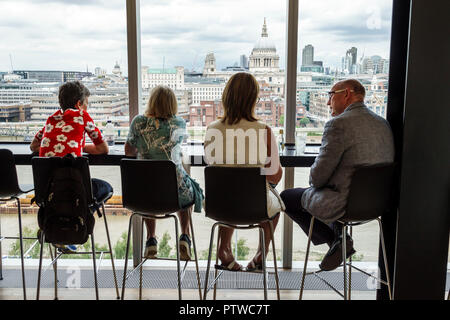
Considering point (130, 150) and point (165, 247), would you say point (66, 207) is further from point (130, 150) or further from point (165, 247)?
point (165, 247)

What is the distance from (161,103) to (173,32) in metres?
0.96

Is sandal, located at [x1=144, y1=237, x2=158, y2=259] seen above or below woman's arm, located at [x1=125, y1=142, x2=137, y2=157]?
below

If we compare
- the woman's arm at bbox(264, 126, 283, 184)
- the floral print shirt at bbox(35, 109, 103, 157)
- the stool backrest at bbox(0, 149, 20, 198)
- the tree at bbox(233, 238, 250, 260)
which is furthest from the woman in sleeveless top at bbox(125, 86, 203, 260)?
the tree at bbox(233, 238, 250, 260)

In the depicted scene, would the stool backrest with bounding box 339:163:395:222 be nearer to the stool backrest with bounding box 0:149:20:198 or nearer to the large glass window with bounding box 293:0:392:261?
the large glass window with bounding box 293:0:392:261

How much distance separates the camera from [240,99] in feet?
8.16

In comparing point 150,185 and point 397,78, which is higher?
point 397,78

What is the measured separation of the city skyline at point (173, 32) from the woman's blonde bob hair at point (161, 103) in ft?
2.58

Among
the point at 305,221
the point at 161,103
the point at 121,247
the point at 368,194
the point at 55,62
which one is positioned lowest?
the point at 121,247

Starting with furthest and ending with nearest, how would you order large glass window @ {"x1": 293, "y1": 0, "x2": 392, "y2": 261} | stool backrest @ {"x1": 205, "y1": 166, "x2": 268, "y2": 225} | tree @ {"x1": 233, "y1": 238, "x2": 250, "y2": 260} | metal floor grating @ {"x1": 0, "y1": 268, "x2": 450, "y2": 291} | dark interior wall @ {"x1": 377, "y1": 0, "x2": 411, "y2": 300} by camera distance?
tree @ {"x1": 233, "y1": 238, "x2": 250, "y2": 260}, large glass window @ {"x1": 293, "y1": 0, "x2": 392, "y2": 261}, metal floor grating @ {"x1": 0, "y1": 268, "x2": 450, "y2": 291}, dark interior wall @ {"x1": 377, "y1": 0, "x2": 411, "y2": 300}, stool backrest @ {"x1": 205, "y1": 166, "x2": 268, "y2": 225}

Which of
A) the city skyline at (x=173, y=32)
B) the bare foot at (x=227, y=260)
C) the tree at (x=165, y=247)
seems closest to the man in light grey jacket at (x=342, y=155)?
the bare foot at (x=227, y=260)

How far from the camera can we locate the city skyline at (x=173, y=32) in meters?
3.33

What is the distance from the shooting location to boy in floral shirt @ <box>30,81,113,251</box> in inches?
109

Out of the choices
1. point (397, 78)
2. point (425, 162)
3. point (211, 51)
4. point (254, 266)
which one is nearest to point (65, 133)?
point (211, 51)

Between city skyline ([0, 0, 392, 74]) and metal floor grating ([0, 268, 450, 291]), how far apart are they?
167 cm
